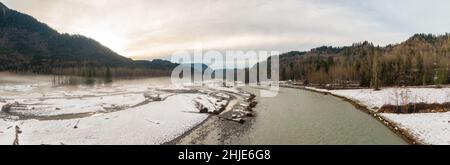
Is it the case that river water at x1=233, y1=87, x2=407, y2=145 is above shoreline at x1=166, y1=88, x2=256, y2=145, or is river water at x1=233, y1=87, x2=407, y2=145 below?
above

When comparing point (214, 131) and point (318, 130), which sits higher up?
point (318, 130)

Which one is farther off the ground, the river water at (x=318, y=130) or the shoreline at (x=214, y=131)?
the river water at (x=318, y=130)

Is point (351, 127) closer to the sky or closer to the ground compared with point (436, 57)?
closer to the ground

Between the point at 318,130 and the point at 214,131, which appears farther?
the point at 214,131

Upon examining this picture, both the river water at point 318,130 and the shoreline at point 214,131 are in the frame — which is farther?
the shoreline at point 214,131

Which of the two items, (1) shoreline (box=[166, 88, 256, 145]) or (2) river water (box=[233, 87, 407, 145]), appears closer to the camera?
(2) river water (box=[233, 87, 407, 145])
